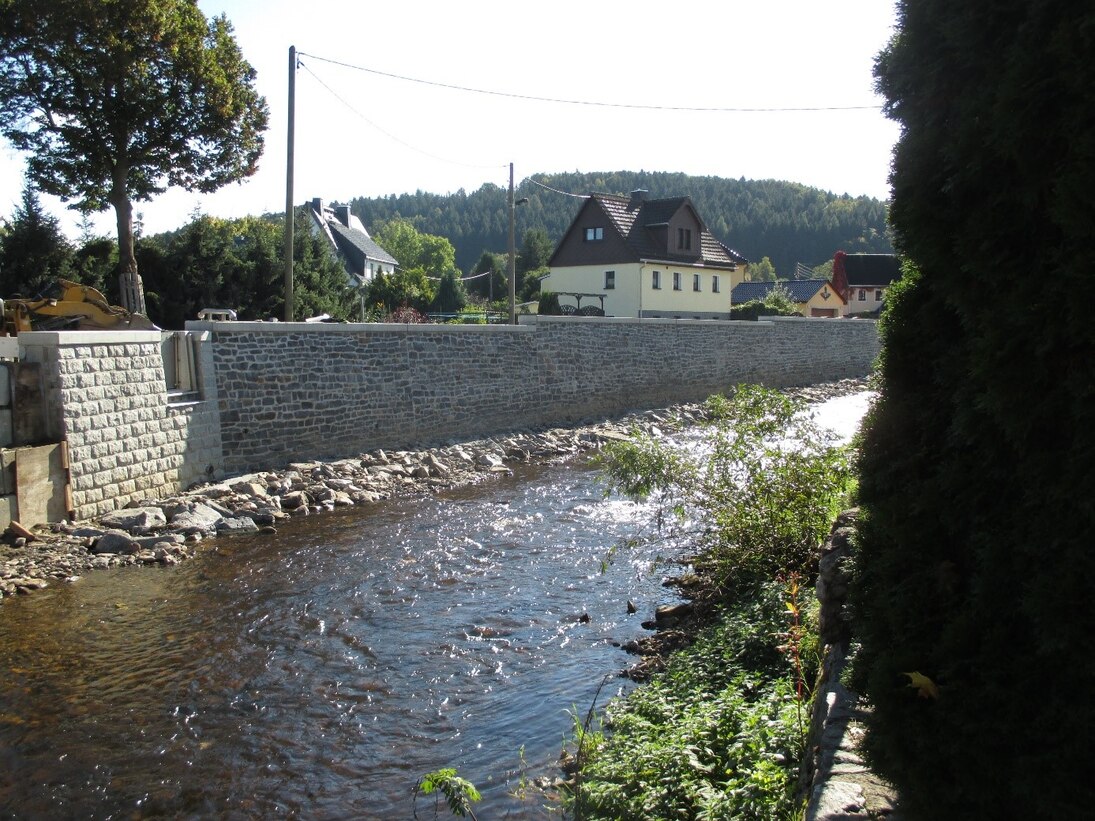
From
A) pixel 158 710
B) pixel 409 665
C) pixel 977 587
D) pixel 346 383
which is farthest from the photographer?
pixel 346 383

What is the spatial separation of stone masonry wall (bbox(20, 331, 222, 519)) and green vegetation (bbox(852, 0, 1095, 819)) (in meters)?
9.31

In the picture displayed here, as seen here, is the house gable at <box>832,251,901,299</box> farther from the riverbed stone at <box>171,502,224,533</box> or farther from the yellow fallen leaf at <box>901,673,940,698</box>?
the yellow fallen leaf at <box>901,673,940,698</box>

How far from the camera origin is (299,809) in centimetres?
459

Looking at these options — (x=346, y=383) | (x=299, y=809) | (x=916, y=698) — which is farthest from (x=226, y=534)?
(x=916, y=698)

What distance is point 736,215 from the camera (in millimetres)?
91250

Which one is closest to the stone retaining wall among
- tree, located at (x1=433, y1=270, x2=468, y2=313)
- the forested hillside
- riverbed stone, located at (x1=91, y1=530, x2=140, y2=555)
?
riverbed stone, located at (x1=91, y1=530, x2=140, y2=555)

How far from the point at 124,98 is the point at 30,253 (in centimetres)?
406

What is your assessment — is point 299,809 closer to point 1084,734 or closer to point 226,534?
point 1084,734

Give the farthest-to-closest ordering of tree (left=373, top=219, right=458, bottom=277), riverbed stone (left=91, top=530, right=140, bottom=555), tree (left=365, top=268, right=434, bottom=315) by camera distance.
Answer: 1. tree (left=373, top=219, right=458, bottom=277)
2. tree (left=365, top=268, right=434, bottom=315)
3. riverbed stone (left=91, top=530, right=140, bottom=555)

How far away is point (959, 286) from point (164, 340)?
10979mm

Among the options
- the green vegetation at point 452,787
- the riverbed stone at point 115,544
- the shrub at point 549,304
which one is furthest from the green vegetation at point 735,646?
the shrub at point 549,304

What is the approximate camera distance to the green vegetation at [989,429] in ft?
7.31

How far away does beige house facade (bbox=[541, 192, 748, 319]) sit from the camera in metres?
36.5

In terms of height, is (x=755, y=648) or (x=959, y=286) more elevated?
(x=959, y=286)
